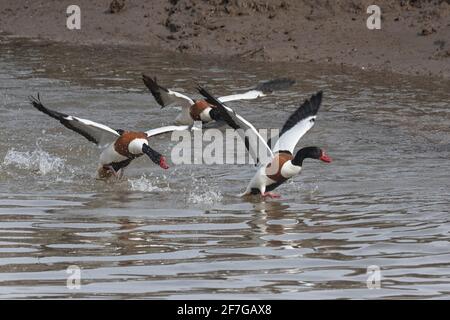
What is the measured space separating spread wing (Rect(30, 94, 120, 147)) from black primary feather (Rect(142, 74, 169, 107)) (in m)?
1.10

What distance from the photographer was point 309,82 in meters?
15.4

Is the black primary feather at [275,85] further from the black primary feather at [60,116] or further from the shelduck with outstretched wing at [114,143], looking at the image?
the black primary feather at [60,116]

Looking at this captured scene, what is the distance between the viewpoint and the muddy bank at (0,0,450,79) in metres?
15.8

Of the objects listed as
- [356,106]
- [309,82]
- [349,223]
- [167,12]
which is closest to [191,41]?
[167,12]

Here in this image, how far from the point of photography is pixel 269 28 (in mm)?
16938

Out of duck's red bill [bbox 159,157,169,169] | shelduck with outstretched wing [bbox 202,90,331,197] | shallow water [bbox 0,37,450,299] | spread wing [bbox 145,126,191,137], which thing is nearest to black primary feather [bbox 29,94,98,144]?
shallow water [bbox 0,37,450,299]

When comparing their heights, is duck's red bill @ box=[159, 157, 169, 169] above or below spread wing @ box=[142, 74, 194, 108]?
below

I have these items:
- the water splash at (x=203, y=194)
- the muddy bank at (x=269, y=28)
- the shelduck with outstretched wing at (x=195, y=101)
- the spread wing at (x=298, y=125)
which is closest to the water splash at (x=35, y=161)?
the water splash at (x=203, y=194)

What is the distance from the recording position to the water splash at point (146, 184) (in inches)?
441

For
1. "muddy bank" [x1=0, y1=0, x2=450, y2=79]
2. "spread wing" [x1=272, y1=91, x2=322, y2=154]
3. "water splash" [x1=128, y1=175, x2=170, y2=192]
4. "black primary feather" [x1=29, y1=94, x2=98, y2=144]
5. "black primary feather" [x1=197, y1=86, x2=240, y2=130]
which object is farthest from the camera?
"muddy bank" [x1=0, y1=0, x2=450, y2=79]

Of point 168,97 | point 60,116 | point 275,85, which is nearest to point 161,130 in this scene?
point 60,116

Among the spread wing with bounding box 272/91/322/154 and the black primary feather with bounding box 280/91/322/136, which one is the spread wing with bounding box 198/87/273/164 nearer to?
the spread wing with bounding box 272/91/322/154

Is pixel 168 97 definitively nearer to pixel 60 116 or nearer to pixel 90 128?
pixel 90 128

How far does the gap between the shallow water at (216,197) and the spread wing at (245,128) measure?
0.39 metres
